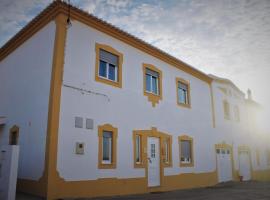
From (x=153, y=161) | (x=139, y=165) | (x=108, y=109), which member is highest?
(x=108, y=109)

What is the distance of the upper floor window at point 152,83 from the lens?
1290cm

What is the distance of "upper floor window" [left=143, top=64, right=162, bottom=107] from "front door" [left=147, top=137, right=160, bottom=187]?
6.23 ft

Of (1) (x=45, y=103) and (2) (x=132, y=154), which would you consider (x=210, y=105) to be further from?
(1) (x=45, y=103)

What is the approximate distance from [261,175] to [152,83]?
1819cm

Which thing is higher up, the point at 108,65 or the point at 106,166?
the point at 108,65

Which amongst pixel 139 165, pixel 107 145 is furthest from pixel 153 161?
pixel 107 145

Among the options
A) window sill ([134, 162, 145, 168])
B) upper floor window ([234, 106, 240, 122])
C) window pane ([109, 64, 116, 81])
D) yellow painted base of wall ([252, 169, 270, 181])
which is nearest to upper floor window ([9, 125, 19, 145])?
window pane ([109, 64, 116, 81])

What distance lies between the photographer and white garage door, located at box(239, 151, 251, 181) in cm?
2114

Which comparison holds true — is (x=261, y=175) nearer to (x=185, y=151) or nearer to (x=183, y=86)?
(x=185, y=151)

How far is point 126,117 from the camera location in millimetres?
11289

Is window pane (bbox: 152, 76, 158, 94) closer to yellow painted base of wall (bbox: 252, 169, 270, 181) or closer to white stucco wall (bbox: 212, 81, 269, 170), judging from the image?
white stucco wall (bbox: 212, 81, 269, 170)

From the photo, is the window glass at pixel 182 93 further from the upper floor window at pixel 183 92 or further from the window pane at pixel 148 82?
the window pane at pixel 148 82

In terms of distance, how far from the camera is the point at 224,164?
18672mm

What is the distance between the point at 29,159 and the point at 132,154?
164 inches
